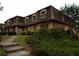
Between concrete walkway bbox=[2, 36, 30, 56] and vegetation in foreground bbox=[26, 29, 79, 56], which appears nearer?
vegetation in foreground bbox=[26, 29, 79, 56]

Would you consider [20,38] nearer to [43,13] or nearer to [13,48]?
[13,48]

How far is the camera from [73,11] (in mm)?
2152

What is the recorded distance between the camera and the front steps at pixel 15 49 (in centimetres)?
221

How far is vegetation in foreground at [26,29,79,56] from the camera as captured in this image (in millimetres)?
2092

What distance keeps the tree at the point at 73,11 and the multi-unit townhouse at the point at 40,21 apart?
2.6 inches

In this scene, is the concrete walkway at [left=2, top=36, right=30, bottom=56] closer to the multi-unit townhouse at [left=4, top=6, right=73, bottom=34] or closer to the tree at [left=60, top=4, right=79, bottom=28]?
the multi-unit townhouse at [left=4, top=6, right=73, bottom=34]

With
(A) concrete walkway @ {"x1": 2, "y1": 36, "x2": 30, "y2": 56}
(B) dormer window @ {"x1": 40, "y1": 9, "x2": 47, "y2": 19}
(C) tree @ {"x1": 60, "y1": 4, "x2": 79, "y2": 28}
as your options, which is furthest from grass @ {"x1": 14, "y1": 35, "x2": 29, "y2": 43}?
(C) tree @ {"x1": 60, "y1": 4, "x2": 79, "y2": 28}

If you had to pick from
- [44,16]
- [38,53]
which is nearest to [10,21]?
[44,16]

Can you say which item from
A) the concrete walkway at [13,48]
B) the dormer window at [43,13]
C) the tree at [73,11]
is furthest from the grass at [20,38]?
the tree at [73,11]

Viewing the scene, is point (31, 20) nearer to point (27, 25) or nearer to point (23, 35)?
point (27, 25)

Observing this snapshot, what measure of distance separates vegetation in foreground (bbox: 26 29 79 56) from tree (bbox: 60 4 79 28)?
0.22m

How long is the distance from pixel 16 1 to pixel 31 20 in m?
0.47

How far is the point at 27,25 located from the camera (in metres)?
2.27

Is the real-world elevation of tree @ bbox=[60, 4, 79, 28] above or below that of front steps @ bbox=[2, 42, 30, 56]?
above
